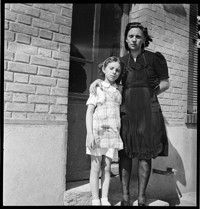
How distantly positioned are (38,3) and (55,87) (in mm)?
918

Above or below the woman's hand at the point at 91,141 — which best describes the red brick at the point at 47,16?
above

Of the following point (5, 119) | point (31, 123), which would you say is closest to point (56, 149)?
point (31, 123)

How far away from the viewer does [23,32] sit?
2504 millimetres

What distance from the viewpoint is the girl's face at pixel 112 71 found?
2.46 m

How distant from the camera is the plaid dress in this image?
2418mm

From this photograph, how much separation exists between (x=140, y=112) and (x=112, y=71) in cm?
56

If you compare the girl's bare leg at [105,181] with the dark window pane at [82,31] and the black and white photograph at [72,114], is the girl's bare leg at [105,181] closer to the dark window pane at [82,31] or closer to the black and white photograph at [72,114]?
the black and white photograph at [72,114]

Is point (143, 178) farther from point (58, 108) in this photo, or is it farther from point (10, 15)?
point (10, 15)

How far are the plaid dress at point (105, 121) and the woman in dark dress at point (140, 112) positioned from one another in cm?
14

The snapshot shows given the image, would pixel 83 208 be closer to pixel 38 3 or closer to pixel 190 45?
pixel 38 3

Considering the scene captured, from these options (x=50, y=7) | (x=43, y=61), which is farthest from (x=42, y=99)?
Result: (x=50, y=7)

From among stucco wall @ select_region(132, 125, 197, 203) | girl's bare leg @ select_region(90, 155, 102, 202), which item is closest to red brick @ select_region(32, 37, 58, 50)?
girl's bare leg @ select_region(90, 155, 102, 202)

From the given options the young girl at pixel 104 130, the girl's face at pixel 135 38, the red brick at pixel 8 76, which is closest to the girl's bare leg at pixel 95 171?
the young girl at pixel 104 130

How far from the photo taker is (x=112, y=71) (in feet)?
8.05
